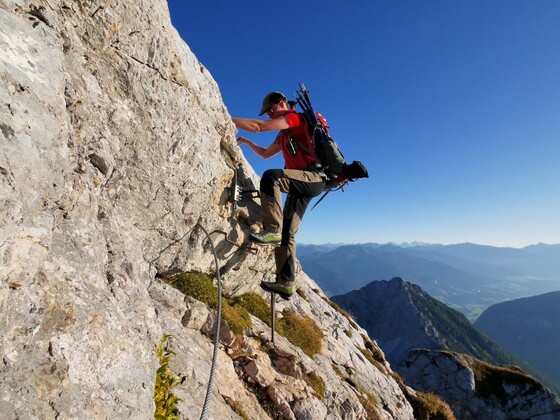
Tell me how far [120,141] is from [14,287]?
17.6 ft

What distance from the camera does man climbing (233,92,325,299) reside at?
35.5 ft

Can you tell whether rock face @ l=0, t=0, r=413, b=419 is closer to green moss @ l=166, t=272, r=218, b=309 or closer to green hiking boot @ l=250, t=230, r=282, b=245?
green moss @ l=166, t=272, r=218, b=309

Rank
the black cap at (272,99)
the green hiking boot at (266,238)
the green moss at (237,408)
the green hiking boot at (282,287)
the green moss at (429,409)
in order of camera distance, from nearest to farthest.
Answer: the green moss at (237,408), the black cap at (272,99), the green hiking boot at (266,238), the green hiking boot at (282,287), the green moss at (429,409)

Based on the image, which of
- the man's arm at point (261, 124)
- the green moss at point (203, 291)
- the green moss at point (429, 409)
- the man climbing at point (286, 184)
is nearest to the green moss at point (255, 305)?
the green moss at point (203, 291)

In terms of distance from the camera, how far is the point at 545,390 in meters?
63.1

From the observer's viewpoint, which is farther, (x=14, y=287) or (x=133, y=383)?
(x=133, y=383)

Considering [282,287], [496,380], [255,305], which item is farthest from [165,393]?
[496,380]

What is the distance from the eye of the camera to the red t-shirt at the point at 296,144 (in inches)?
413

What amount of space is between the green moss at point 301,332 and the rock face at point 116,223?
0.76 meters

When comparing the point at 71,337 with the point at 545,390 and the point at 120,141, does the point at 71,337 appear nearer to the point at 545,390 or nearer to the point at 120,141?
the point at 120,141

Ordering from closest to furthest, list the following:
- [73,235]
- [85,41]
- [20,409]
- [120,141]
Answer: [20,409]
[73,235]
[85,41]
[120,141]

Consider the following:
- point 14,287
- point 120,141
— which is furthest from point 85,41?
point 14,287

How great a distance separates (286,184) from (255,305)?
676 centimetres

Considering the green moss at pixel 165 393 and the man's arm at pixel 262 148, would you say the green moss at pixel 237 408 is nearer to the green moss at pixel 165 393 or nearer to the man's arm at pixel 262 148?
the green moss at pixel 165 393
